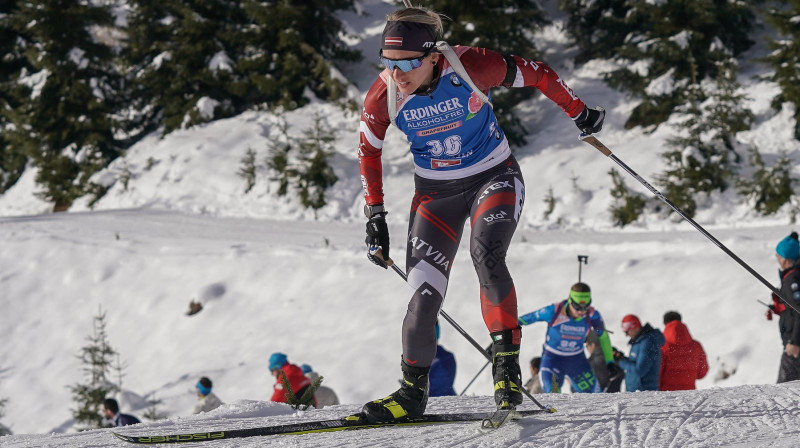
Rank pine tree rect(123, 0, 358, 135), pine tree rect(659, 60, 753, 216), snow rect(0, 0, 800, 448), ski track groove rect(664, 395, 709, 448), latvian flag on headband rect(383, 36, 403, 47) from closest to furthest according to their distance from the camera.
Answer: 1. ski track groove rect(664, 395, 709, 448)
2. latvian flag on headband rect(383, 36, 403, 47)
3. snow rect(0, 0, 800, 448)
4. pine tree rect(659, 60, 753, 216)
5. pine tree rect(123, 0, 358, 135)

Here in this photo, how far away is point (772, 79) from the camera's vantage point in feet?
59.0

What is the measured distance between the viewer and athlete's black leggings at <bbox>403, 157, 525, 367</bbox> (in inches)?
160

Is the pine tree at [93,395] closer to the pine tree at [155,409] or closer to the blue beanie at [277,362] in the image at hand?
the pine tree at [155,409]

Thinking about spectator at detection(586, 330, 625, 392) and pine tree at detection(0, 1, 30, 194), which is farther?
pine tree at detection(0, 1, 30, 194)

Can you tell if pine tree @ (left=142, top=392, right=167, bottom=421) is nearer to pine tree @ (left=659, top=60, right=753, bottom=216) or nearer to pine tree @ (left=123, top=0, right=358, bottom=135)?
pine tree @ (left=659, top=60, right=753, bottom=216)

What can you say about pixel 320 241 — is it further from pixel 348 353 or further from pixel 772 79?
pixel 772 79

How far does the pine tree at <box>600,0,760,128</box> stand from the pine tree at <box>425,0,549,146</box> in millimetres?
2359

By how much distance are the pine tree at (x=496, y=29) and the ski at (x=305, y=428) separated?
51.5ft

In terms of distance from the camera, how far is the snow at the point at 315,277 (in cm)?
1238

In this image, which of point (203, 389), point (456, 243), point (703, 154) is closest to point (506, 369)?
point (456, 243)

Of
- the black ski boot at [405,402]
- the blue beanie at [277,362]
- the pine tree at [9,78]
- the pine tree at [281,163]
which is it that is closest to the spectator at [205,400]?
the blue beanie at [277,362]

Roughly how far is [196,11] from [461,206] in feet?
72.9

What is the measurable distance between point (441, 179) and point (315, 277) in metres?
11.3

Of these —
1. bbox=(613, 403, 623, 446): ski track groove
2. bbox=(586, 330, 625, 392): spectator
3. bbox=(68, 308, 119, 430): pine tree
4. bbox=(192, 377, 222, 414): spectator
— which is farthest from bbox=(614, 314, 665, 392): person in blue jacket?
bbox=(68, 308, 119, 430): pine tree
